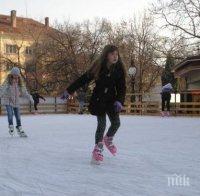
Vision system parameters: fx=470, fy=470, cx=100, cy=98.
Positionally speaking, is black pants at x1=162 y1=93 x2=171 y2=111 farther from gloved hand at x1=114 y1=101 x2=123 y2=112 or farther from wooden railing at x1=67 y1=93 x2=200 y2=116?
gloved hand at x1=114 y1=101 x2=123 y2=112

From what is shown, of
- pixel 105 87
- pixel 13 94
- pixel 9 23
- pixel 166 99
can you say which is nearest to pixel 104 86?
pixel 105 87

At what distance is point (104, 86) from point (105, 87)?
18 millimetres

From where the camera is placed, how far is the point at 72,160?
6.12 m

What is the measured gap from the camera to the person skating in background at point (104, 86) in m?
5.88

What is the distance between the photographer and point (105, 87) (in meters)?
5.95

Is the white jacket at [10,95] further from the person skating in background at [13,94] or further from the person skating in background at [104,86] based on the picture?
the person skating in background at [104,86]

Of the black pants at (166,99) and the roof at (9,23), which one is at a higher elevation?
the roof at (9,23)

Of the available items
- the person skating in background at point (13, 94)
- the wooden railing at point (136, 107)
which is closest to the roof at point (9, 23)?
the wooden railing at point (136, 107)

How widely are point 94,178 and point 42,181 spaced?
53cm

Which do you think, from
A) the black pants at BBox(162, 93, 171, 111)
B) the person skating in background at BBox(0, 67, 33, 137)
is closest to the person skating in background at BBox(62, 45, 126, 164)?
the person skating in background at BBox(0, 67, 33, 137)

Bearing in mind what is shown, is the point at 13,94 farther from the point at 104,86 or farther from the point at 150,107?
the point at 150,107

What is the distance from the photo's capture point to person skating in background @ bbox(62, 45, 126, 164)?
588 centimetres

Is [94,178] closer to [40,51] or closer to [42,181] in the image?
[42,181]

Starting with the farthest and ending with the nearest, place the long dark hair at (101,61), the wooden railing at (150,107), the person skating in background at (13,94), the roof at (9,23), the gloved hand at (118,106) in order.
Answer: the roof at (9,23) → the wooden railing at (150,107) → the person skating in background at (13,94) → the gloved hand at (118,106) → the long dark hair at (101,61)
